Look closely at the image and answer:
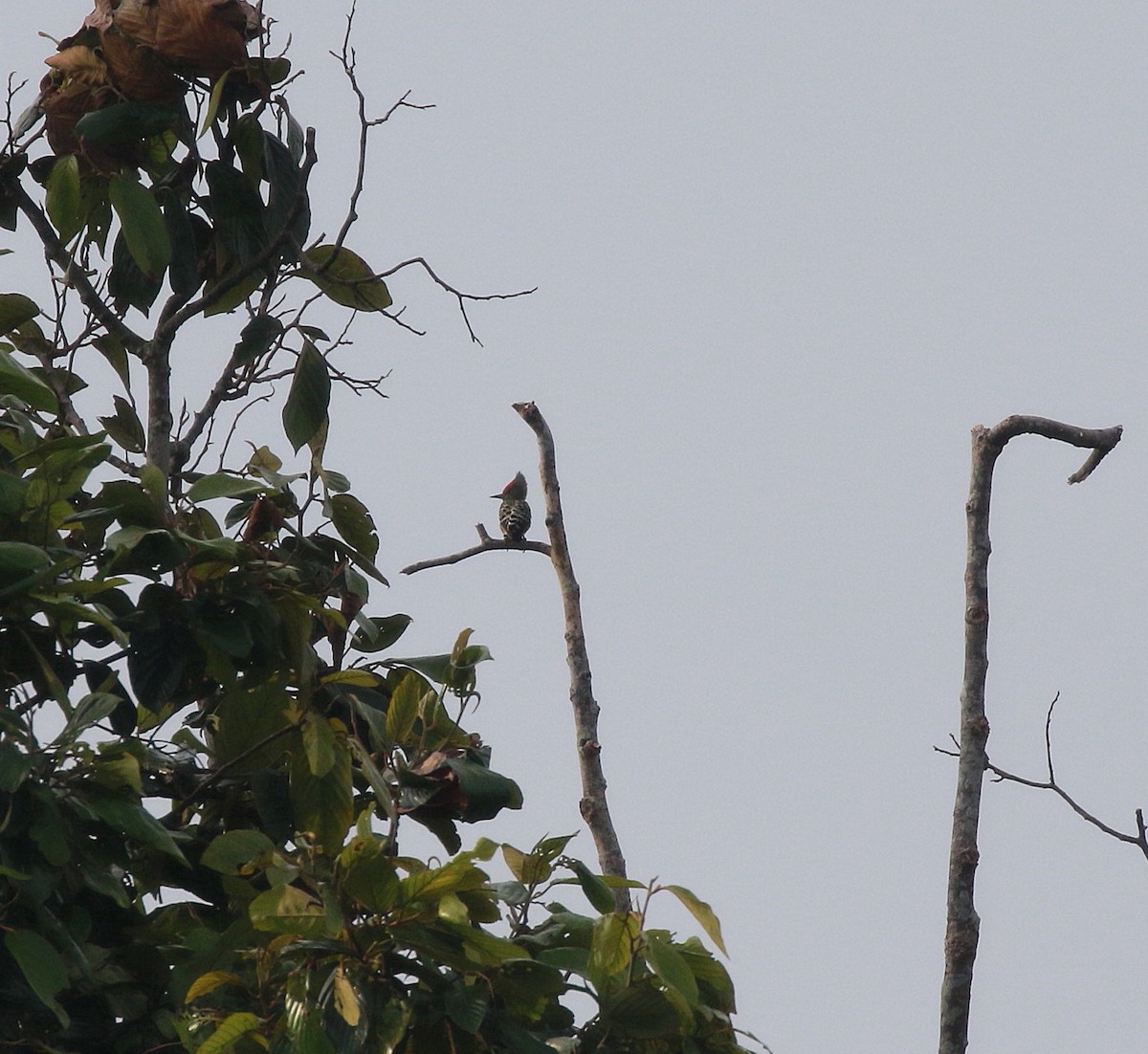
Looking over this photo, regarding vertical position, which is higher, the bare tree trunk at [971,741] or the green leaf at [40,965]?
the bare tree trunk at [971,741]

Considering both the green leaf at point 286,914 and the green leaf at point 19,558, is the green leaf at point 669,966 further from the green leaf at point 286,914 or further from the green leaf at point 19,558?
the green leaf at point 19,558

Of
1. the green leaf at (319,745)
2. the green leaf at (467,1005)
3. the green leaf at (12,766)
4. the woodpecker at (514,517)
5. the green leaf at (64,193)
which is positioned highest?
the woodpecker at (514,517)

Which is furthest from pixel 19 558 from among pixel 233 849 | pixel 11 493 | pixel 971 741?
pixel 971 741

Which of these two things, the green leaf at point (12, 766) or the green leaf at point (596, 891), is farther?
the green leaf at point (596, 891)

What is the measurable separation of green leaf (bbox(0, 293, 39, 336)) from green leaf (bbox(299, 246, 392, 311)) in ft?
1.78

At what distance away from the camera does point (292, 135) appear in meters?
3.06

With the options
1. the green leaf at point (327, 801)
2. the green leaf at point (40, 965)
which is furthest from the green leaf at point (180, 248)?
the green leaf at point (40, 965)

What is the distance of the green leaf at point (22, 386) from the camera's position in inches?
96.3

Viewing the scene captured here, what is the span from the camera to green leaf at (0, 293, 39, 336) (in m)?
2.98

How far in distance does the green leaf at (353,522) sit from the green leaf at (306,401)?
18 centimetres

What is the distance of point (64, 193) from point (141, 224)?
0.18m

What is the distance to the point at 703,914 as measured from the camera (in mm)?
2242

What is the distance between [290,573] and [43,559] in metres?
0.55

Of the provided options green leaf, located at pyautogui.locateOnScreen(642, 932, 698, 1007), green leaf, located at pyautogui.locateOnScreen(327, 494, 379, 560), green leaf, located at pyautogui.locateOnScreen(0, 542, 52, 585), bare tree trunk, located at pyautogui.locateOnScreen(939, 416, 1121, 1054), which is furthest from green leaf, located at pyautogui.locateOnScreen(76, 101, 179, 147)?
bare tree trunk, located at pyautogui.locateOnScreen(939, 416, 1121, 1054)
